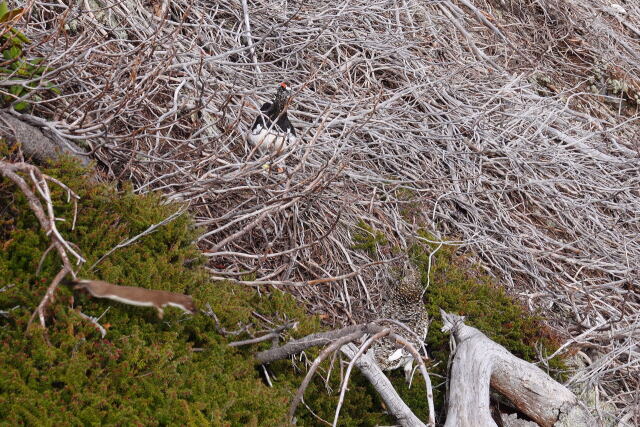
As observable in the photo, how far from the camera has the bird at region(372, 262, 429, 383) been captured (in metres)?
4.07

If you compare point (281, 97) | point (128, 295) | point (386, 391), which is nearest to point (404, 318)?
point (386, 391)

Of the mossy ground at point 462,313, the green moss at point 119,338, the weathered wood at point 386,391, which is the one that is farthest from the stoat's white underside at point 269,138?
the weathered wood at point 386,391

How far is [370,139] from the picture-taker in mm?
5809

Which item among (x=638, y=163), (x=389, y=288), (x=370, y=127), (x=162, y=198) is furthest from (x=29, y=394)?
(x=638, y=163)

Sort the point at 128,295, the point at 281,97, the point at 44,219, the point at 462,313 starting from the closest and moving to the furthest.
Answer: the point at 128,295
the point at 44,219
the point at 462,313
the point at 281,97

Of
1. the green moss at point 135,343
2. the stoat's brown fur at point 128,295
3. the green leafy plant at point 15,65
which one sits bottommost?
the green moss at point 135,343

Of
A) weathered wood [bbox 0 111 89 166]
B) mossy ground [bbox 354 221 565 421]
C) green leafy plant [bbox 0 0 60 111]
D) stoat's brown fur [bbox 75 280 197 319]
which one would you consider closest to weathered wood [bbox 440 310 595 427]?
mossy ground [bbox 354 221 565 421]

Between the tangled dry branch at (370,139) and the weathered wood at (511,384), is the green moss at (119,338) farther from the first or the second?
the weathered wood at (511,384)

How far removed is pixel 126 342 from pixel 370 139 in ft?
11.3

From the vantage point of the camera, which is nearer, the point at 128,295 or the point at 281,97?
the point at 128,295

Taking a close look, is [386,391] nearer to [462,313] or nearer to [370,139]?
[462,313]

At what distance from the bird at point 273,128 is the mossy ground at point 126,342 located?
3.69 ft

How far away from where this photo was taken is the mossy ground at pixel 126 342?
8.54ft

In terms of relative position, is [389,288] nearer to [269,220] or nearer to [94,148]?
[269,220]
